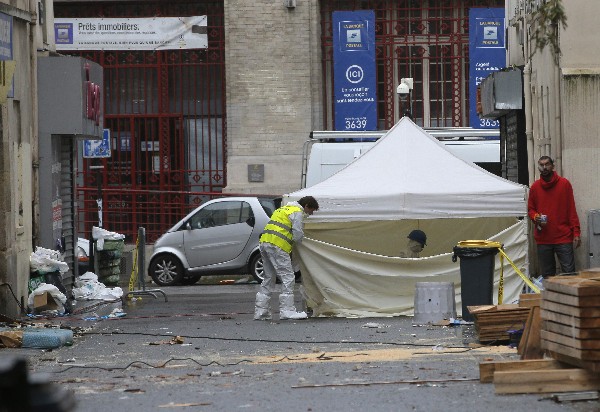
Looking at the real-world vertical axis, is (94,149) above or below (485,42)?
below

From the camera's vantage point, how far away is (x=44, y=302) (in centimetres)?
1802

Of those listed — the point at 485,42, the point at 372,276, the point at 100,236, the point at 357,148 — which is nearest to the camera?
the point at 372,276

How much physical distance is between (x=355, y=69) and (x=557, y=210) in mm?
13553

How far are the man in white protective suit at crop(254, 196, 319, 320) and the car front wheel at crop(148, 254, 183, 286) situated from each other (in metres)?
8.31

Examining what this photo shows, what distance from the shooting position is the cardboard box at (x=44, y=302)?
17.9 m

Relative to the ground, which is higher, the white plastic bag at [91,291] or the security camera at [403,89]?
the security camera at [403,89]

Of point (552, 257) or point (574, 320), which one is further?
point (552, 257)

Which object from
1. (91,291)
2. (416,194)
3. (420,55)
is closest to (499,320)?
(416,194)

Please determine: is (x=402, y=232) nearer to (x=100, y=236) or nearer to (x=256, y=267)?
(x=256, y=267)

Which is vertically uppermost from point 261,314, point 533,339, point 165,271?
point 533,339

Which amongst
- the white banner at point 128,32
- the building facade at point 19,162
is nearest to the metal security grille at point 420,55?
the white banner at point 128,32

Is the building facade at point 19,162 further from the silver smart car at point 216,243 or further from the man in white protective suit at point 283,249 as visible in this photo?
the silver smart car at point 216,243

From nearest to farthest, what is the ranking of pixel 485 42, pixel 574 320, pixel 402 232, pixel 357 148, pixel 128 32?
pixel 574 320, pixel 402 232, pixel 357 148, pixel 485 42, pixel 128 32

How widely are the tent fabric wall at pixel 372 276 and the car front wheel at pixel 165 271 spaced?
798cm
